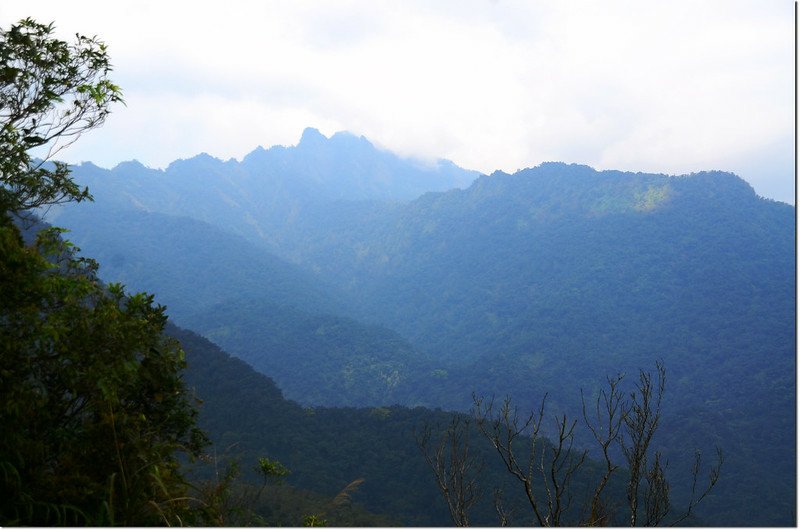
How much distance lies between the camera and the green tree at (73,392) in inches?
117

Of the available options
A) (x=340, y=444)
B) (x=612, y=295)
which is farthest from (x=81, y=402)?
(x=612, y=295)

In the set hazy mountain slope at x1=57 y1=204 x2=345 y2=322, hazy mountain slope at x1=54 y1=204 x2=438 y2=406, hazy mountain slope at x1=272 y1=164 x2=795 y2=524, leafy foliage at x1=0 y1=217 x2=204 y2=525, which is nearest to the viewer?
leafy foliage at x1=0 y1=217 x2=204 y2=525

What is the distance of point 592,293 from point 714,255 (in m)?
25.1

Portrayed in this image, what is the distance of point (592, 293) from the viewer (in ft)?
457

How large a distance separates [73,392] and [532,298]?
146 metres

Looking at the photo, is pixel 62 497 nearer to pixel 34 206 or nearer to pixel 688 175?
pixel 34 206

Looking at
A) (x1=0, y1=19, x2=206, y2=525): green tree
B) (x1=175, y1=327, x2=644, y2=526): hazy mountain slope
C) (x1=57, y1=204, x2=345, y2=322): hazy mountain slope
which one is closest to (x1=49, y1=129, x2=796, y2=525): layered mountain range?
(x1=57, y1=204, x2=345, y2=322): hazy mountain slope

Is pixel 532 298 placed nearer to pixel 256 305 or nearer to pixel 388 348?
pixel 388 348

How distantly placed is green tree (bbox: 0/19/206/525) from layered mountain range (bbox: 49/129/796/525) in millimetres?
63007

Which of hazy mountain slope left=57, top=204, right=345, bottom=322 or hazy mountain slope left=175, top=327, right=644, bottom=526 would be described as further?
hazy mountain slope left=57, top=204, right=345, bottom=322

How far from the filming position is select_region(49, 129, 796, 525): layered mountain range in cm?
9500

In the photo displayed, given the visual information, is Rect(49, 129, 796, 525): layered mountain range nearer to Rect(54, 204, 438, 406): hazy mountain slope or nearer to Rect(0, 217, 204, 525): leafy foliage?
Rect(54, 204, 438, 406): hazy mountain slope

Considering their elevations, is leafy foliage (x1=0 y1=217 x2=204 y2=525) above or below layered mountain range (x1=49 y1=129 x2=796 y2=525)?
below

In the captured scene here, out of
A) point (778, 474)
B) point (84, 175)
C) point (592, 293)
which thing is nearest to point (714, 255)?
point (592, 293)
